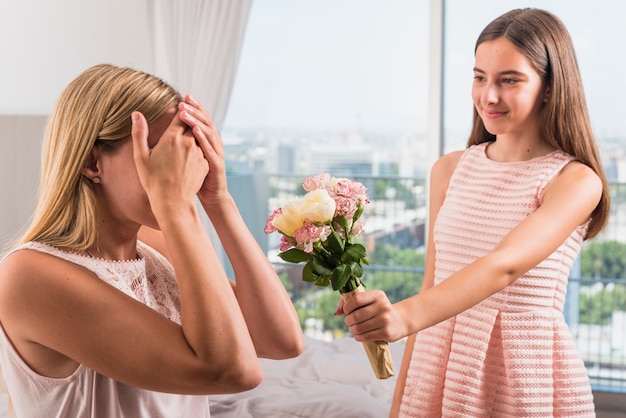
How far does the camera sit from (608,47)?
14.5 feet

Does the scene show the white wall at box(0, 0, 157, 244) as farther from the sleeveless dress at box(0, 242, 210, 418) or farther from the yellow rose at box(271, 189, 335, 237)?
the yellow rose at box(271, 189, 335, 237)

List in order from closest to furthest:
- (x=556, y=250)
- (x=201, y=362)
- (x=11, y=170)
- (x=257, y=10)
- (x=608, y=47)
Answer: (x=201, y=362), (x=556, y=250), (x=11, y=170), (x=608, y=47), (x=257, y=10)

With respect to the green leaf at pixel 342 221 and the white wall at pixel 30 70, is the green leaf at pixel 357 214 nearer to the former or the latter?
the green leaf at pixel 342 221

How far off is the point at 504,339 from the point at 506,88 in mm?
599

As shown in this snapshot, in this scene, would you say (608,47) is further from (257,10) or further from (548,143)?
(548,143)

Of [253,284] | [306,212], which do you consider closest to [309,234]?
[306,212]

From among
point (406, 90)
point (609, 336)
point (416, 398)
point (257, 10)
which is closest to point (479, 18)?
point (406, 90)

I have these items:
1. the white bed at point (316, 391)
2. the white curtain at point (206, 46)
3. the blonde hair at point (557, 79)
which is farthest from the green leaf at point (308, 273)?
the white curtain at point (206, 46)

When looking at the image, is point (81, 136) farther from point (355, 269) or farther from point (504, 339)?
point (504, 339)

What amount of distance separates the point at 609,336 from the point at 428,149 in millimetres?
1471

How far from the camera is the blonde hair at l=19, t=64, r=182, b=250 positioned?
4.95 feet

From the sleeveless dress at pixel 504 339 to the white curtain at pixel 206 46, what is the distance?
114 inches

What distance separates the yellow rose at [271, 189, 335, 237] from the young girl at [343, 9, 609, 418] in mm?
463

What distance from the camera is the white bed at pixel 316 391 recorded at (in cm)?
264
